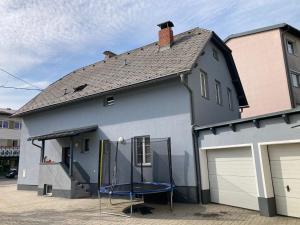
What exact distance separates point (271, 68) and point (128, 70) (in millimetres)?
14033

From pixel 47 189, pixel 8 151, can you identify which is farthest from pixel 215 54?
pixel 8 151

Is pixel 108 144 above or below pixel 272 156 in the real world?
above

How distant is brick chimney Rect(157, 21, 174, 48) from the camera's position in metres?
15.5

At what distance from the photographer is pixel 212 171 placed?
11.2 m

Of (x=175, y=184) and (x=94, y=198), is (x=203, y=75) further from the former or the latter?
(x=94, y=198)

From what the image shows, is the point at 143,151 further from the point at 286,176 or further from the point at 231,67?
the point at 231,67

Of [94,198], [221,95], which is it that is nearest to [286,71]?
[221,95]

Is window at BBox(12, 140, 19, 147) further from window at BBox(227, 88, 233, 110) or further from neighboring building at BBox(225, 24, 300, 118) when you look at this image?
window at BBox(227, 88, 233, 110)

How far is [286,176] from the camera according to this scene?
8547 mm

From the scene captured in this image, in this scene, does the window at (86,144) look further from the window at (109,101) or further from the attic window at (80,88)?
the attic window at (80,88)

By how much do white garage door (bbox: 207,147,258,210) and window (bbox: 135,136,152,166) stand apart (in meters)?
2.92

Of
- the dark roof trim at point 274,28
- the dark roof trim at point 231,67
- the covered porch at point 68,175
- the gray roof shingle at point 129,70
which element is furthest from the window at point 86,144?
the dark roof trim at point 274,28

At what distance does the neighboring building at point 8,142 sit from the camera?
3622 centimetres

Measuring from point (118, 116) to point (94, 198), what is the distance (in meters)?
4.14
